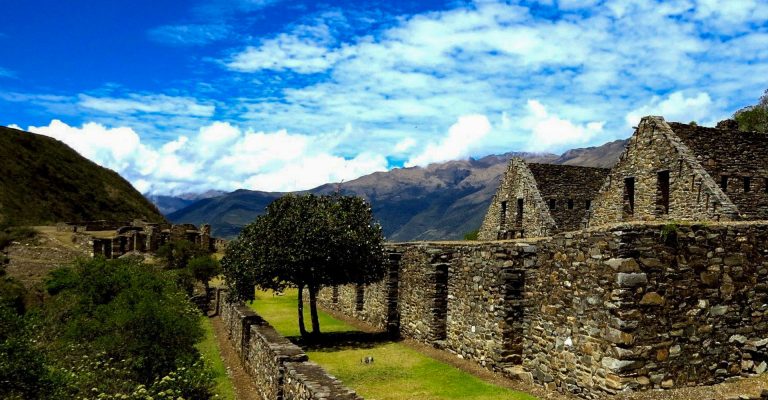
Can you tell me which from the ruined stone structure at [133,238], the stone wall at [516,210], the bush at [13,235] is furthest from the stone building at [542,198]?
the bush at [13,235]

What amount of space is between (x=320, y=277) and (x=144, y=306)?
24.9 feet

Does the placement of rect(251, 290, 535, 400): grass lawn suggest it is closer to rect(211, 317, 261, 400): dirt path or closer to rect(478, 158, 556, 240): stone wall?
rect(211, 317, 261, 400): dirt path

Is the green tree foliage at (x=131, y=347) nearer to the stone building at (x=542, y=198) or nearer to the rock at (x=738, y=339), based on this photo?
the rock at (x=738, y=339)

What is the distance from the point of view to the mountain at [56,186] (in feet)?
309

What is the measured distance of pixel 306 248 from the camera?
20797 mm

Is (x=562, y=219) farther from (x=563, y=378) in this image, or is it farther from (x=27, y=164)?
(x=27, y=164)

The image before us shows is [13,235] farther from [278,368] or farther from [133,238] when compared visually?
[278,368]

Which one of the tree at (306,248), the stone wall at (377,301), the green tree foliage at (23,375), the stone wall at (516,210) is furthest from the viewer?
the stone wall at (516,210)

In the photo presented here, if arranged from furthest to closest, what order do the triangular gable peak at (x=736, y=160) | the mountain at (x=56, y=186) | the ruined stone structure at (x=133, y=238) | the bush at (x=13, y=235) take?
the mountain at (x=56, y=186)
the ruined stone structure at (x=133, y=238)
the bush at (x=13, y=235)
the triangular gable peak at (x=736, y=160)

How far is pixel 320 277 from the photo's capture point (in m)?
21.5

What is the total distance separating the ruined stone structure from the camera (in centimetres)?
4738

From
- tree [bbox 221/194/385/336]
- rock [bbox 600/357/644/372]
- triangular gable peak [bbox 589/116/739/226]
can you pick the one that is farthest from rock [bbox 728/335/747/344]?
tree [bbox 221/194/385/336]

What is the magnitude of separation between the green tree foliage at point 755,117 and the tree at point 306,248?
2984 cm

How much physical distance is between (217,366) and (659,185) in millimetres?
17107
